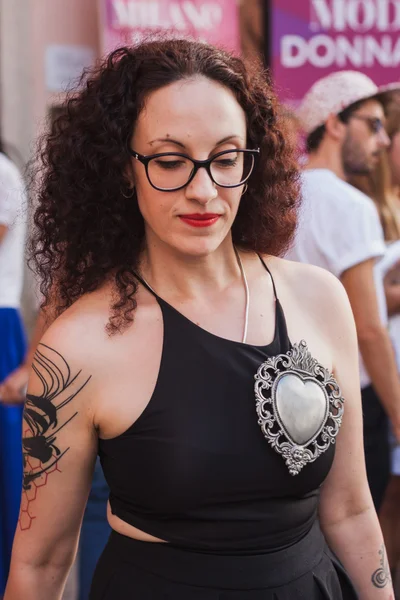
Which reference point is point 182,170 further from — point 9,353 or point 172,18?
point 172,18

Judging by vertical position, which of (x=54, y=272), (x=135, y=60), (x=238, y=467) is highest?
(x=135, y=60)

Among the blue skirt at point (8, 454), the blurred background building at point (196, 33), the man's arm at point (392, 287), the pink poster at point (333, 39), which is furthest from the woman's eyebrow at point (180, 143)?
the pink poster at point (333, 39)

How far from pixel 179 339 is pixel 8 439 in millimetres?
2278

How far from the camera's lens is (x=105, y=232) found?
1964 millimetres

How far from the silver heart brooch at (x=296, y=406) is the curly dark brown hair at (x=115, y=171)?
1.04 feet

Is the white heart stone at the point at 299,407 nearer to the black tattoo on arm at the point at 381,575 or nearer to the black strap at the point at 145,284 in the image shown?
the black strap at the point at 145,284

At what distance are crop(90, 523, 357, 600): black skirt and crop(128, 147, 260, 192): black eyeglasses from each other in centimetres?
72

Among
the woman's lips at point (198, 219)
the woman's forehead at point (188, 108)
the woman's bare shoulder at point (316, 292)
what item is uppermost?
the woman's forehead at point (188, 108)

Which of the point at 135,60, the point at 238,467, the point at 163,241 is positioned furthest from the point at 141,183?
the point at 238,467

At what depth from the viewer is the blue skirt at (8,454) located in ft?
12.9

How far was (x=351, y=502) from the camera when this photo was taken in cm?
207

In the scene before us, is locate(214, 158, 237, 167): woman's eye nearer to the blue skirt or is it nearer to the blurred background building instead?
the blue skirt

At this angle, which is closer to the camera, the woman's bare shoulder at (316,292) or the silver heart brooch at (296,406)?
the silver heart brooch at (296,406)

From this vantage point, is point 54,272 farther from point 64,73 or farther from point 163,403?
point 64,73
